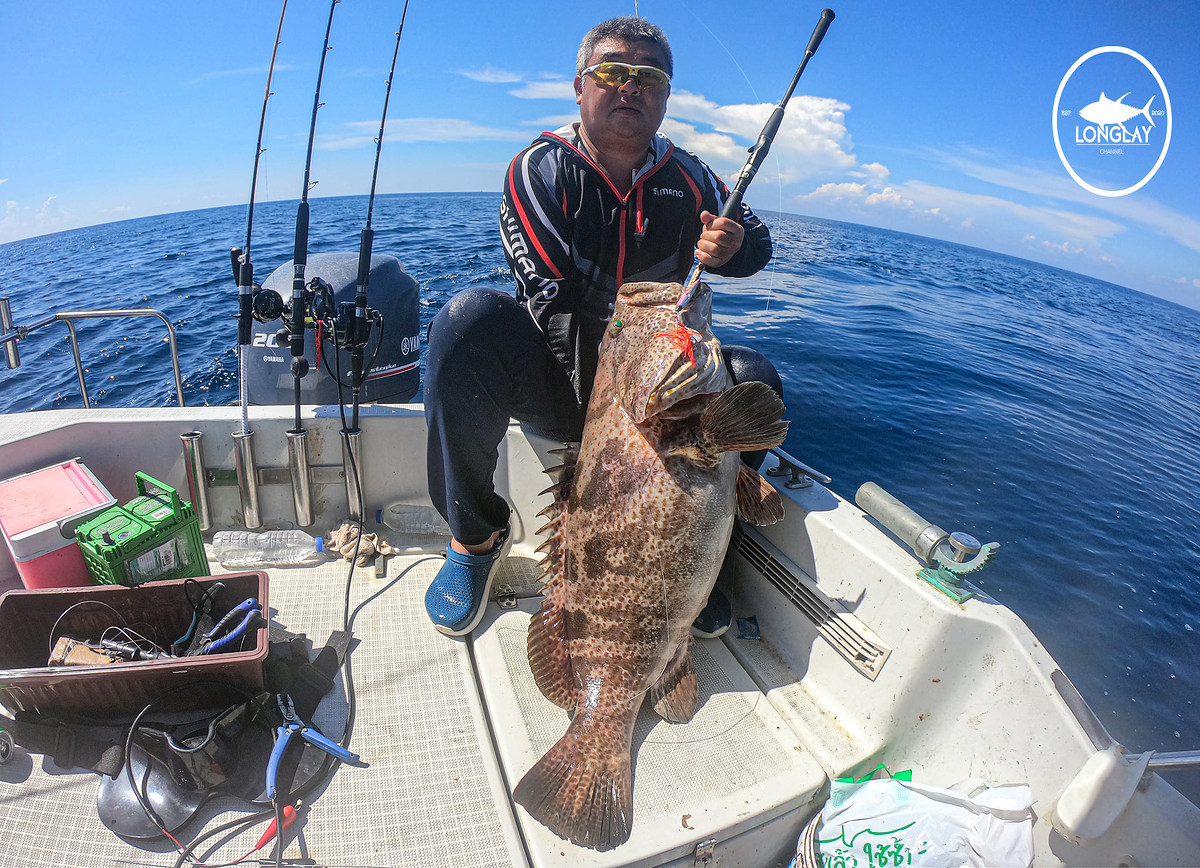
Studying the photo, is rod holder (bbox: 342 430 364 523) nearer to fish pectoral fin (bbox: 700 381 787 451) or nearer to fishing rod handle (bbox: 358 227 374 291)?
fishing rod handle (bbox: 358 227 374 291)

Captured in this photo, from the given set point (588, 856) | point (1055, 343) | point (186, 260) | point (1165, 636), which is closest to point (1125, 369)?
point (1055, 343)

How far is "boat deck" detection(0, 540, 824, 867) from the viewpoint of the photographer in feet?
5.62

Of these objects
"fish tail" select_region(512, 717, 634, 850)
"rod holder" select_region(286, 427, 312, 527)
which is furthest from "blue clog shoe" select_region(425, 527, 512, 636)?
"rod holder" select_region(286, 427, 312, 527)

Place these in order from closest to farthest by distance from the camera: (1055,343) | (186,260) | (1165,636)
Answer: (1165,636) < (1055,343) < (186,260)

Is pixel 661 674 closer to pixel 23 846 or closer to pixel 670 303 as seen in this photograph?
pixel 670 303

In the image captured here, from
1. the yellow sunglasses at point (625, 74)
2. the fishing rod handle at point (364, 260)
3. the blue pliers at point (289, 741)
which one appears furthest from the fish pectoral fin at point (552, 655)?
the yellow sunglasses at point (625, 74)

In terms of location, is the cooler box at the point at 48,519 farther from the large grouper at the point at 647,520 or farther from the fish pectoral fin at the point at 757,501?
the fish pectoral fin at the point at 757,501

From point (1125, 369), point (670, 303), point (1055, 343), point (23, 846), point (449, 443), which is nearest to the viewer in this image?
point (23, 846)

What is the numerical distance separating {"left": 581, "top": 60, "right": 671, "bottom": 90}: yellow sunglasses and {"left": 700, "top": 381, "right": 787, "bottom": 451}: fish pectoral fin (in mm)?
1413

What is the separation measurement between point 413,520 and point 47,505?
1532mm

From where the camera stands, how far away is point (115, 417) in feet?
9.20

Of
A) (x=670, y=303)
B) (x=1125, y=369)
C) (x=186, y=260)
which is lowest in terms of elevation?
(x=186, y=260)

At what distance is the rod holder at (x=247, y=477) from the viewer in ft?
9.56

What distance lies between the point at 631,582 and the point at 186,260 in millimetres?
25886
